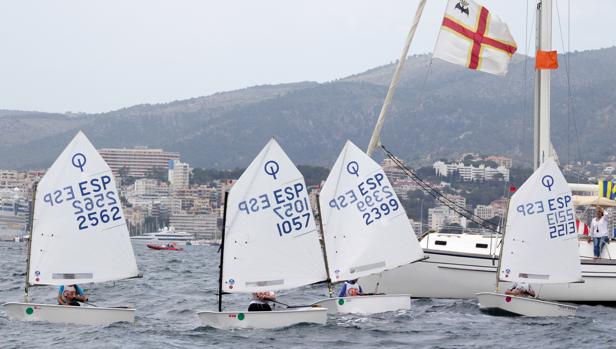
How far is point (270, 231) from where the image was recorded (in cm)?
3080

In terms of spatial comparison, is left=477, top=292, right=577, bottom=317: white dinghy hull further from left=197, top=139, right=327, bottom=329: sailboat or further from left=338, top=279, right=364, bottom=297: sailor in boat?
left=197, top=139, right=327, bottom=329: sailboat

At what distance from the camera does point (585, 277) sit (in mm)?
38000

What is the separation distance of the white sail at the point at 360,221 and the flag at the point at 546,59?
752 cm

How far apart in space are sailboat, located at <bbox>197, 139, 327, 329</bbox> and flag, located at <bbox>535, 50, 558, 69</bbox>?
1109 centimetres

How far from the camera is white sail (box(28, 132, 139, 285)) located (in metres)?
30.9

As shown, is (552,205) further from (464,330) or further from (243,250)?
(243,250)

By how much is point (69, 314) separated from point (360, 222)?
844 cm

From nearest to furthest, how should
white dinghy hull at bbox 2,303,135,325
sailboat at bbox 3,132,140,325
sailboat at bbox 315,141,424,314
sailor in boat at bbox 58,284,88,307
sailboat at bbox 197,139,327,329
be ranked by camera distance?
white dinghy hull at bbox 2,303,135,325 → sailboat at bbox 197,139,327,329 → sailor in boat at bbox 58,284,88,307 → sailboat at bbox 3,132,140,325 → sailboat at bbox 315,141,424,314

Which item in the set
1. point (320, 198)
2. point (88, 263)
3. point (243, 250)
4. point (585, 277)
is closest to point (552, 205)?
point (585, 277)

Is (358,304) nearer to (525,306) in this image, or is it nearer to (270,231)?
(270,231)

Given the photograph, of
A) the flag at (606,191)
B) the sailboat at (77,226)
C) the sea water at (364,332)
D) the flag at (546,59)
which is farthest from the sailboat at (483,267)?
the sailboat at (77,226)

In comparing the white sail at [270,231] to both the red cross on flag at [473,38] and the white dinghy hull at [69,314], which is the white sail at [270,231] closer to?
the white dinghy hull at [69,314]

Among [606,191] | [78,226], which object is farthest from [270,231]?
[606,191]

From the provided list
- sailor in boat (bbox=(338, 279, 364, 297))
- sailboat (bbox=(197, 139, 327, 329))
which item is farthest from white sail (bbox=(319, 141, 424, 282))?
sailboat (bbox=(197, 139, 327, 329))
